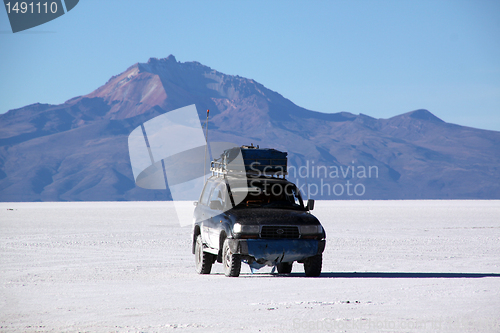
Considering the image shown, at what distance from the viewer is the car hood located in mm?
14234

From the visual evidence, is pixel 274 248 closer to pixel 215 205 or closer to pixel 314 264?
pixel 314 264

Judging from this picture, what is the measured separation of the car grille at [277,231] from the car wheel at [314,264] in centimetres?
83

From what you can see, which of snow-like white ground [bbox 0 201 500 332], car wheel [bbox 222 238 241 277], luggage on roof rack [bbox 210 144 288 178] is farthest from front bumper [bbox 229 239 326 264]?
luggage on roof rack [bbox 210 144 288 178]

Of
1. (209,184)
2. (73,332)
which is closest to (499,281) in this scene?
(209,184)

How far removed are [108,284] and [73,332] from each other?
5106mm

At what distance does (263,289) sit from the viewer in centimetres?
1277

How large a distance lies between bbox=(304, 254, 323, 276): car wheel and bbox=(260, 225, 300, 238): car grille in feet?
2.73

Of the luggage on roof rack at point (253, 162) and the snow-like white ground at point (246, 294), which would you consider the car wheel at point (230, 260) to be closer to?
the snow-like white ground at point (246, 294)

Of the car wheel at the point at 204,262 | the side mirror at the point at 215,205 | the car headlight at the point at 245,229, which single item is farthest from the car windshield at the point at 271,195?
the car wheel at the point at 204,262

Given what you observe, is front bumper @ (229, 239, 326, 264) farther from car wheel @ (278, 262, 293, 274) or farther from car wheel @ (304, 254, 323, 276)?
car wheel @ (278, 262, 293, 274)

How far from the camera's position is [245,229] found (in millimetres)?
14062

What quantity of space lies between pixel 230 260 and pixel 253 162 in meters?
2.57

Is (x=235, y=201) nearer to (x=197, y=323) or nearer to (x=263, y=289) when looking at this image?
(x=263, y=289)

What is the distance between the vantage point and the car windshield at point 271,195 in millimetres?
15414
